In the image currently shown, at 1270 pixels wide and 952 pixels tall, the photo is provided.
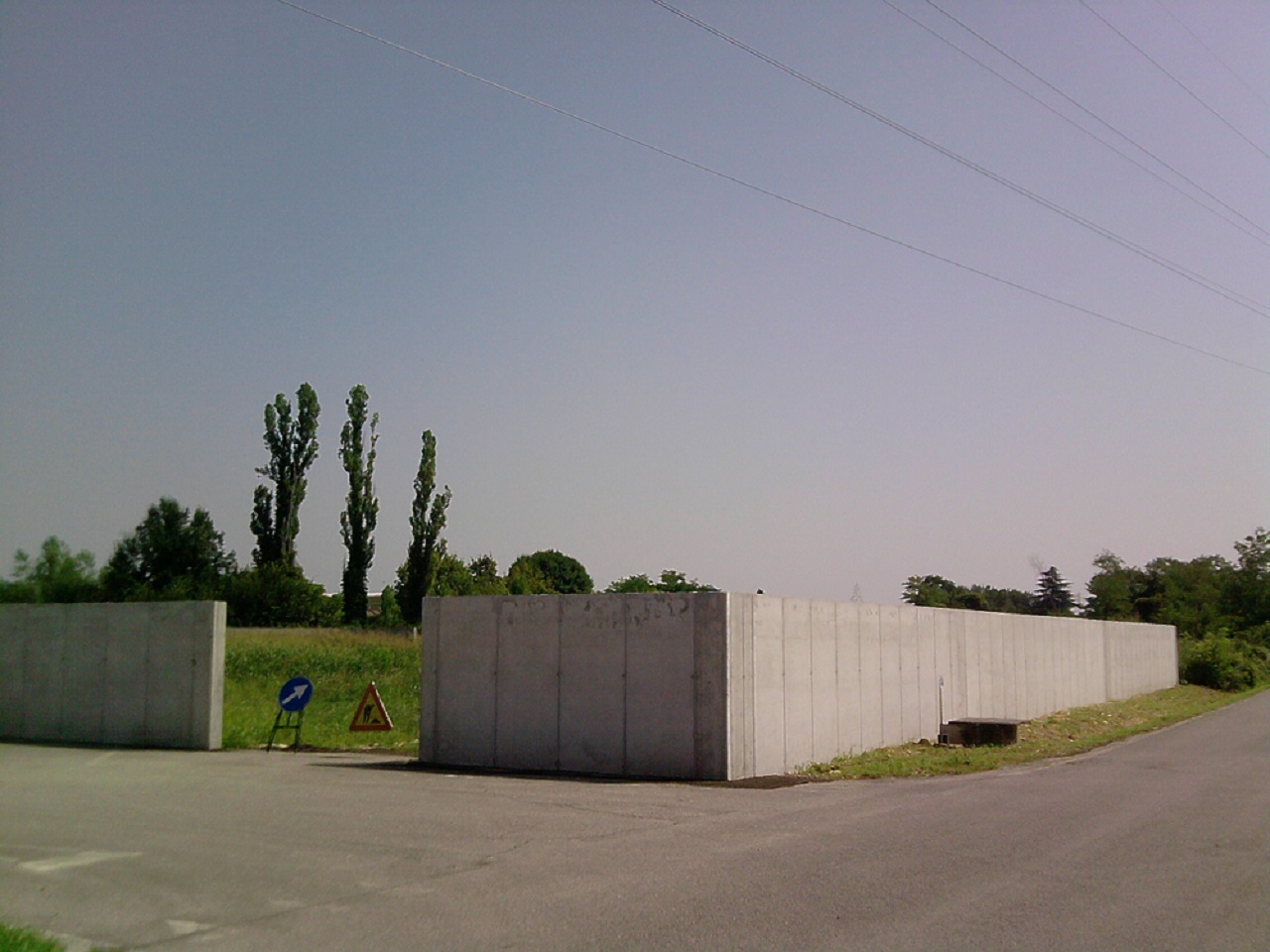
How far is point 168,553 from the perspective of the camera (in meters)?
74.3

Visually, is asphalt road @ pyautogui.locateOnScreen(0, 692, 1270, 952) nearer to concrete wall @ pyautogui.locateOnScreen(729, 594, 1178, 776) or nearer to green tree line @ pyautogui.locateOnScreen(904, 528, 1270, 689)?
concrete wall @ pyautogui.locateOnScreen(729, 594, 1178, 776)

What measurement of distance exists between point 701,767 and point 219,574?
211 feet

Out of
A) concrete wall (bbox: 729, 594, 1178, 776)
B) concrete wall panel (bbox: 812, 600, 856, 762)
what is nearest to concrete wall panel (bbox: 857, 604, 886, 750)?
concrete wall (bbox: 729, 594, 1178, 776)

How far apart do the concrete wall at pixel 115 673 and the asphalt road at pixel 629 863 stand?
4764mm

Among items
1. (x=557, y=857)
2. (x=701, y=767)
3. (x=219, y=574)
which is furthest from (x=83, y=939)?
(x=219, y=574)

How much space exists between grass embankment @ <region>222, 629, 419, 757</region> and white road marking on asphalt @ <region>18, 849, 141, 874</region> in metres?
10.0

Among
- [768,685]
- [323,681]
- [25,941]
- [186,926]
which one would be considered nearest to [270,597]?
[323,681]

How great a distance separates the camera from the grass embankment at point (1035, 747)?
1806 cm

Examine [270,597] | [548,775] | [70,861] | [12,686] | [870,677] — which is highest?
[270,597]

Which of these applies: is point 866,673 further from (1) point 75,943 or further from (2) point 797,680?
(1) point 75,943

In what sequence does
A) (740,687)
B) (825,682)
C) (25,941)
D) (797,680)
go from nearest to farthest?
(25,941) → (740,687) → (797,680) → (825,682)

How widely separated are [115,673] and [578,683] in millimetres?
10673

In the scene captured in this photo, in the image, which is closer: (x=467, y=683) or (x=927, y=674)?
(x=467, y=683)

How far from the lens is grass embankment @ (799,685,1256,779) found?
18.1 metres
